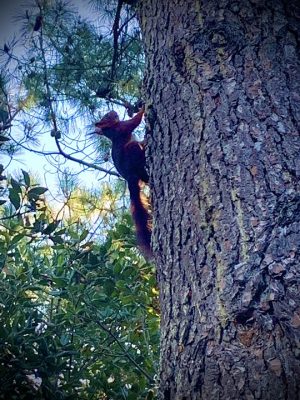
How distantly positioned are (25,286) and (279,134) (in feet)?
3.50

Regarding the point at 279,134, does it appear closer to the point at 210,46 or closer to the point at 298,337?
the point at 210,46

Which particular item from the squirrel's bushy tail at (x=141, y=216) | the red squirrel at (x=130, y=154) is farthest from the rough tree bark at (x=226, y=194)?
the red squirrel at (x=130, y=154)

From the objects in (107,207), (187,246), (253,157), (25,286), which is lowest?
(187,246)

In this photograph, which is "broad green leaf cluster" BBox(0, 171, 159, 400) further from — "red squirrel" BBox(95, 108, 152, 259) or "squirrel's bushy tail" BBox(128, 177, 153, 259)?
"red squirrel" BBox(95, 108, 152, 259)

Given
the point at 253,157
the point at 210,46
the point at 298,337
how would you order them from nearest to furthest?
the point at 298,337
the point at 253,157
the point at 210,46

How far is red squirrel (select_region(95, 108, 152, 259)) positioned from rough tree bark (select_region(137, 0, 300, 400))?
35.7 inches

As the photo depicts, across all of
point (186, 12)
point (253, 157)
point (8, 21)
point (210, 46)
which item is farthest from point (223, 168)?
point (8, 21)

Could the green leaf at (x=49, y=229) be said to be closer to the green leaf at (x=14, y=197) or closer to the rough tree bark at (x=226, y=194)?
the green leaf at (x=14, y=197)

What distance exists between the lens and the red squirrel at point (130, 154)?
2.12 metres

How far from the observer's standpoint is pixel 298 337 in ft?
2.44

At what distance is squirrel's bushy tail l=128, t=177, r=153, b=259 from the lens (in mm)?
1783

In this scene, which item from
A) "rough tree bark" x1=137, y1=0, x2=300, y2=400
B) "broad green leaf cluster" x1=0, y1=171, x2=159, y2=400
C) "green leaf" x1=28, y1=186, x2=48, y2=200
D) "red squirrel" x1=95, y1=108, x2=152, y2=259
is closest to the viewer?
"rough tree bark" x1=137, y1=0, x2=300, y2=400

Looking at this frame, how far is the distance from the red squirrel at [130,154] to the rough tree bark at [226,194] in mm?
907

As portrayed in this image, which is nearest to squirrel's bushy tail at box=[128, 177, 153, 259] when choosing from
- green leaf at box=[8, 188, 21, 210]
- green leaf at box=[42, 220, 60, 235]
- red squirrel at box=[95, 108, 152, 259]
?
red squirrel at box=[95, 108, 152, 259]
